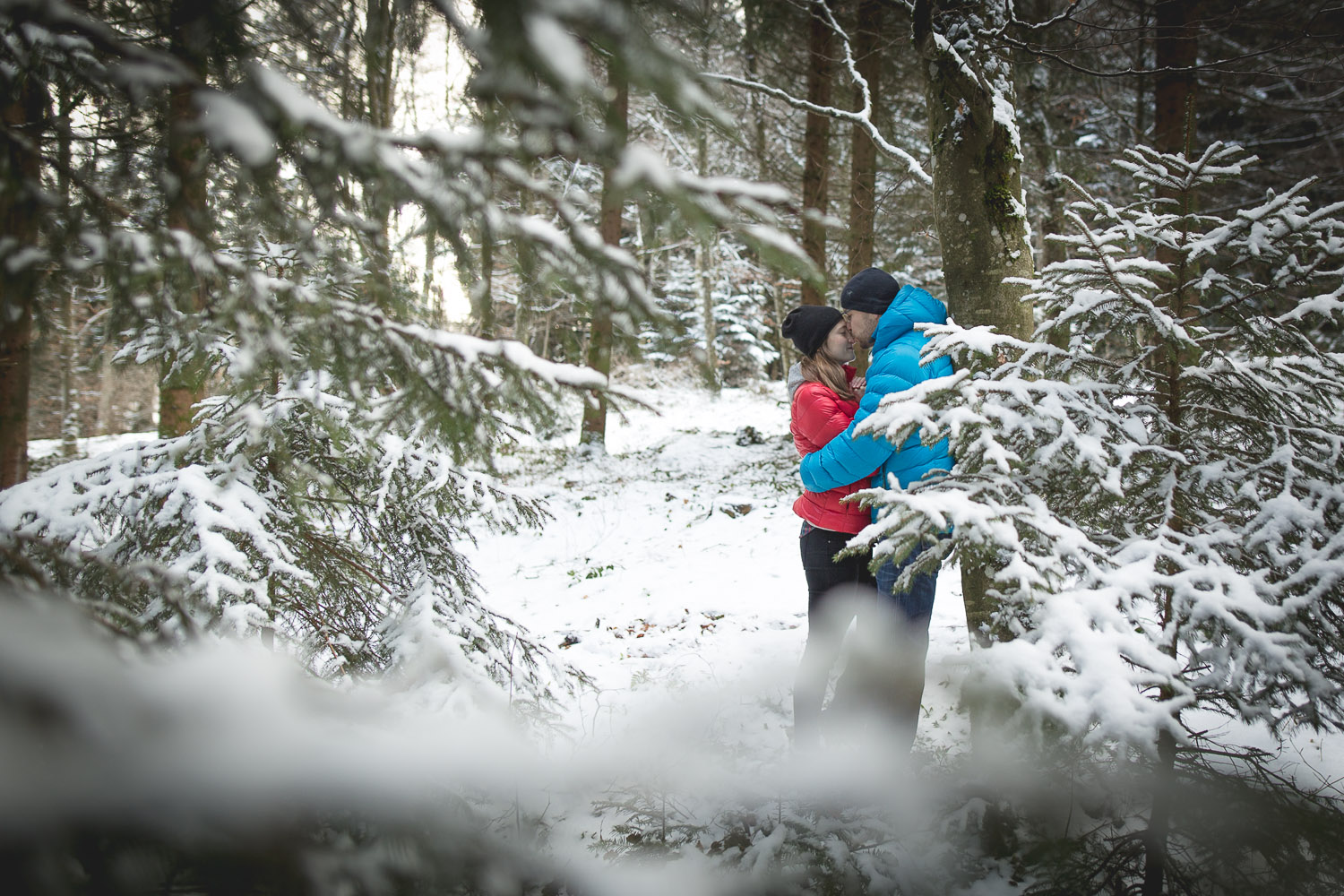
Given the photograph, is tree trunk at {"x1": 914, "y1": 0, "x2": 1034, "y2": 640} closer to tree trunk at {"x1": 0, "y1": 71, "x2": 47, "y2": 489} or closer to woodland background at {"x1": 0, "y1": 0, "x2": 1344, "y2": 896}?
woodland background at {"x1": 0, "y1": 0, "x2": 1344, "y2": 896}

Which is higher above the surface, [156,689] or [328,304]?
[328,304]

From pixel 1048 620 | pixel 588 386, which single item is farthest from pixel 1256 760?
pixel 588 386

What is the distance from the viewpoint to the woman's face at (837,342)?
266 centimetres

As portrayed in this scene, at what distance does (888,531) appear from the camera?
6.03 feet

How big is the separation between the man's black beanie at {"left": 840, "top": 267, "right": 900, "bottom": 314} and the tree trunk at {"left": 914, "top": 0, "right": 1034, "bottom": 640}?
475 mm

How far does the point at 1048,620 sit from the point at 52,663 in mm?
2008

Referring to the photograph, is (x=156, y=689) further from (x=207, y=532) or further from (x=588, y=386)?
(x=207, y=532)

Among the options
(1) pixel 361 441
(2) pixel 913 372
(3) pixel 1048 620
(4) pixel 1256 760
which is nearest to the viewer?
(3) pixel 1048 620

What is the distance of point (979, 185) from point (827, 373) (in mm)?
1113

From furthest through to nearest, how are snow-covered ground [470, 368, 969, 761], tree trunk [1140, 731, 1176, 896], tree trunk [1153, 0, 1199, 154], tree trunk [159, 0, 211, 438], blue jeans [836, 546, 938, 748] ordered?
tree trunk [1153, 0, 1199, 154]
snow-covered ground [470, 368, 969, 761]
blue jeans [836, 546, 938, 748]
tree trunk [1140, 731, 1176, 896]
tree trunk [159, 0, 211, 438]

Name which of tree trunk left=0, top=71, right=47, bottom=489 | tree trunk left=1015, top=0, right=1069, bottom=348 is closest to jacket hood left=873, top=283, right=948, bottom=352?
tree trunk left=0, top=71, right=47, bottom=489

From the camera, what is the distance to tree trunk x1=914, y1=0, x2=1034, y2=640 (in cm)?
268

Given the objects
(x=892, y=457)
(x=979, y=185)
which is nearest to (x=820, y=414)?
(x=892, y=457)

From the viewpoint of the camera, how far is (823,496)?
2.64m
